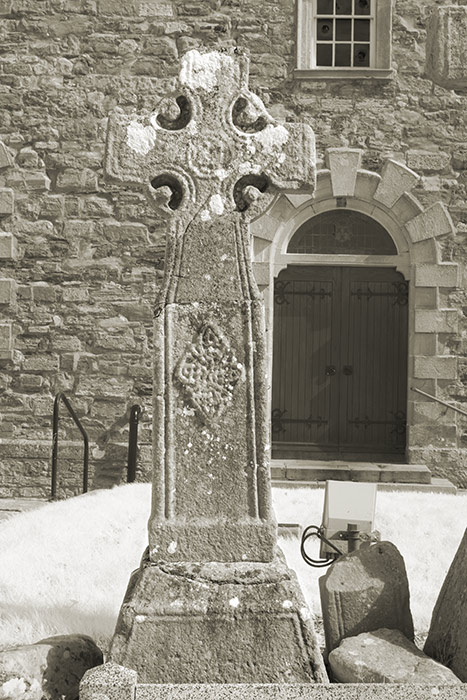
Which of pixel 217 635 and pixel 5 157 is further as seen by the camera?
pixel 5 157

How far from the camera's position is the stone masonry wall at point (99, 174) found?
356 inches

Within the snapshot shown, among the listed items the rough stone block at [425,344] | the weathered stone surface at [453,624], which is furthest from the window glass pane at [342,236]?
the weathered stone surface at [453,624]

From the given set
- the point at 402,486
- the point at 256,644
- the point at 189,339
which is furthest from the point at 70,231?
the point at 256,644

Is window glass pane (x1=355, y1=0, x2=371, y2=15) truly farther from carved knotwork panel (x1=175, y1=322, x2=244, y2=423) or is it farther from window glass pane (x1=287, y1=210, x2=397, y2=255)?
carved knotwork panel (x1=175, y1=322, x2=244, y2=423)

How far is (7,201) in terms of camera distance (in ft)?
30.1

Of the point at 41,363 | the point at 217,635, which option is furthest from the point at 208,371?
the point at 41,363

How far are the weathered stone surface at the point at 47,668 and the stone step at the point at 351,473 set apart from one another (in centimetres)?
538

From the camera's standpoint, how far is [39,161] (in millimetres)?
9195

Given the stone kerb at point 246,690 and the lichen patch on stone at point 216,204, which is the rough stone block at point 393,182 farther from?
the stone kerb at point 246,690

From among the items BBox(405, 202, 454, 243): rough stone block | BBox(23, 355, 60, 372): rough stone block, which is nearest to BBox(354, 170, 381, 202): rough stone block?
BBox(405, 202, 454, 243): rough stone block

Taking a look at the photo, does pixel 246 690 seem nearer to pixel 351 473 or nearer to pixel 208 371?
pixel 208 371

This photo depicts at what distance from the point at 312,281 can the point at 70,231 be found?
2749 mm

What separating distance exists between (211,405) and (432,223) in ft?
21.1

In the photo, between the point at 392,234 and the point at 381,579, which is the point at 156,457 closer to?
the point at 381,579
